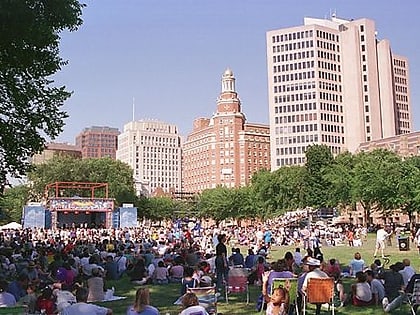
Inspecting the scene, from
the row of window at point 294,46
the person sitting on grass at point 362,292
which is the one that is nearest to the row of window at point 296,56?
the row of window at point 294,46

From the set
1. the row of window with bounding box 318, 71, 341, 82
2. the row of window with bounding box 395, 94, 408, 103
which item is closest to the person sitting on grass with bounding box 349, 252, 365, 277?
the row of window with bounding box 318, 71, 341, 82

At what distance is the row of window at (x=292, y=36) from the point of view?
137750 mm

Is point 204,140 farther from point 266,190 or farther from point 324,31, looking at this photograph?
point 266,190

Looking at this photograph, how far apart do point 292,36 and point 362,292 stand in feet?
427

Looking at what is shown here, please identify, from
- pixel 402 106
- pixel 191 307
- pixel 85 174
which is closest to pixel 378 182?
pixel 85 174

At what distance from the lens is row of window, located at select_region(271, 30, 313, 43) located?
5423 inches

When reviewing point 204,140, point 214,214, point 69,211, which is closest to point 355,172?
point 69,211

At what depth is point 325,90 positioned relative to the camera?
5423 inches

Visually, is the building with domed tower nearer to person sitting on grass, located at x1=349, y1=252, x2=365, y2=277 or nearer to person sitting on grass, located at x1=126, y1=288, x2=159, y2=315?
person sitting on grass, located at x1=349, y1=252, x2=365, y2=277

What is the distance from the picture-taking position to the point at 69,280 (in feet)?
58.2

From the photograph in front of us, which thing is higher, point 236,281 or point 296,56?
point 296,56

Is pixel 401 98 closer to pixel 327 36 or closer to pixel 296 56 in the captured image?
pixel 327 36

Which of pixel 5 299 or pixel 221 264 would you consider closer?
pixel 5 299

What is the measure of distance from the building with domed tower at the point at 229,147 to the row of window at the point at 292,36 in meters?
36.3
